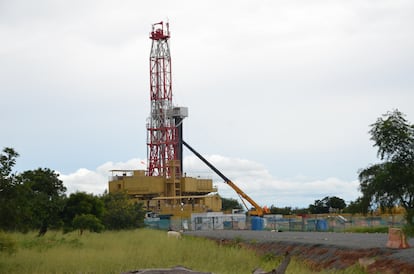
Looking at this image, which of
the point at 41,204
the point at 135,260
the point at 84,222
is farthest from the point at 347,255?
the point at 84,222

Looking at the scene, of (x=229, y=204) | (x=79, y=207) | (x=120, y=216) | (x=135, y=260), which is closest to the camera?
(x=135, y=260)

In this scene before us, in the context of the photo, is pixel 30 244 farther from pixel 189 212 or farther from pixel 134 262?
pixel 189 212

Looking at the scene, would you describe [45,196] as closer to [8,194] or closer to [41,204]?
[41,204]

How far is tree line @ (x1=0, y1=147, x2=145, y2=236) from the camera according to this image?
88.8ft

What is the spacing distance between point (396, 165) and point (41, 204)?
3255cm

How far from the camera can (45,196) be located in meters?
44.8

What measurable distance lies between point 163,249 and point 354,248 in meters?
10.6

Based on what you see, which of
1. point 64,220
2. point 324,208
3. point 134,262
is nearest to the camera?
point 134,262

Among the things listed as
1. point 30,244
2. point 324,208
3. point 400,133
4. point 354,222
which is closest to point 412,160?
point 400,133

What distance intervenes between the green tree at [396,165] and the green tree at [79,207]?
36.5 m

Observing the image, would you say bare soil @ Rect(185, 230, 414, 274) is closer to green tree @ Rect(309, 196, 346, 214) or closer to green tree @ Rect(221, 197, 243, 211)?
green tree @ Rect(309, 196, 346, 214)

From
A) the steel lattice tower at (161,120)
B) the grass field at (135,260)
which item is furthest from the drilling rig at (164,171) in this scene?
the grass field at (135,260)

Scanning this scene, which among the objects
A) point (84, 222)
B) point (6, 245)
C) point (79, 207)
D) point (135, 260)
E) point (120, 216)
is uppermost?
point (79, 207)

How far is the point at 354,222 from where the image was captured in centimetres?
5206
